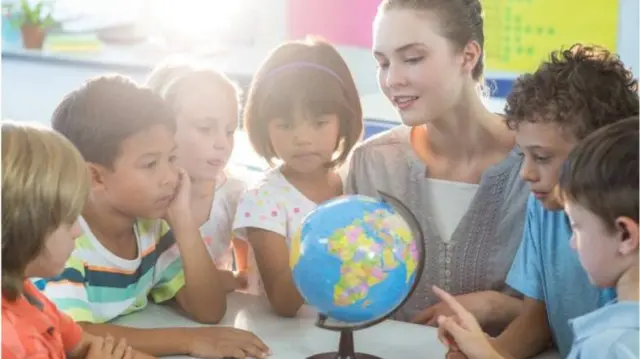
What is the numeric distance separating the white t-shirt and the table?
0.13 m

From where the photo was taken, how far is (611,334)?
4.09 ft

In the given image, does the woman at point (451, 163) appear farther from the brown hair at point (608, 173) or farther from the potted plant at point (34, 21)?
the potted plant at point (34, 21)

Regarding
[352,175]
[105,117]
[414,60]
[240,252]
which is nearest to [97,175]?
[105,117]

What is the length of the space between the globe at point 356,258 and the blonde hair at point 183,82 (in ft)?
2.06

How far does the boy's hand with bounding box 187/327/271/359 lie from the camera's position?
5.31ft

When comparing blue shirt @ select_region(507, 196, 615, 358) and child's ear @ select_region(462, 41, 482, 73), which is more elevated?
child's ear @ select_region(462, 41, 482, 73)

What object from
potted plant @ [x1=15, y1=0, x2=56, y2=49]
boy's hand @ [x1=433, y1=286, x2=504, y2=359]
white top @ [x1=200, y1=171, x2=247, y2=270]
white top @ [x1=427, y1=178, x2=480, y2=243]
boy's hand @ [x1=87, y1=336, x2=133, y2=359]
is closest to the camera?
boy's hand @ [x1=433, y1=286, x2=504, y2=359]

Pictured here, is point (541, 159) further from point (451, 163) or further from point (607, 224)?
point (451, 163)

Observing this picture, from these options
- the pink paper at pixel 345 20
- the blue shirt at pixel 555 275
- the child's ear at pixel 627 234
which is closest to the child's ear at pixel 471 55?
the blue shirt at pixel 555 275

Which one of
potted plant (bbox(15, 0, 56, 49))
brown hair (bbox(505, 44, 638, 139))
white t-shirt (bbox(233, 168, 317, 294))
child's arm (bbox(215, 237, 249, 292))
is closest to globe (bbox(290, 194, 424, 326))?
brown hair (bbox(505, 44, 638, 139))

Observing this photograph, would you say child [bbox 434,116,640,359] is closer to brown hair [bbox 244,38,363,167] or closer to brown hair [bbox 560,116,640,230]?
brown hair [bbox 560,116,640,230]

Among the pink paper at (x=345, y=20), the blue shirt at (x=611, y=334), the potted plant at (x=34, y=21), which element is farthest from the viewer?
the potted plant at (x=34, y=21)

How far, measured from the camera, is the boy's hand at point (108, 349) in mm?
1570

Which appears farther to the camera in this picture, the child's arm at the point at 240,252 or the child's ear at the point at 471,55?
the child's arm at the point at 240,252
